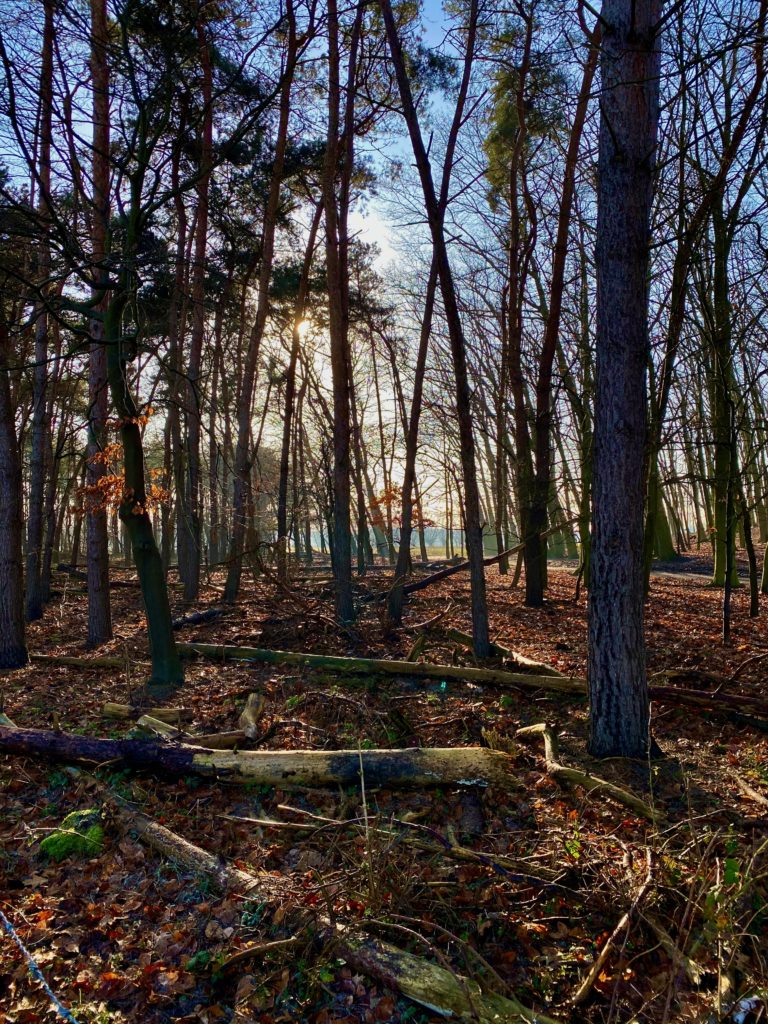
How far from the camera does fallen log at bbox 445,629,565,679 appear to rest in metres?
7.26

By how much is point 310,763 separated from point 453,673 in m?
2.95

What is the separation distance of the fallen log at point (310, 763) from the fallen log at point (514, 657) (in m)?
2.32

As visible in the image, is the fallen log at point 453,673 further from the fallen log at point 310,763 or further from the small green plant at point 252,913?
the small green plant at point 252,913

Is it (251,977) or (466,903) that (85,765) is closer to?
(251,977)

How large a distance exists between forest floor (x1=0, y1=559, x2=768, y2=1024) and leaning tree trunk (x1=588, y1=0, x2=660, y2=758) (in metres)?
0.84

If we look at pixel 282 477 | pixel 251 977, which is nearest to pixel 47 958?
pixel 251 977

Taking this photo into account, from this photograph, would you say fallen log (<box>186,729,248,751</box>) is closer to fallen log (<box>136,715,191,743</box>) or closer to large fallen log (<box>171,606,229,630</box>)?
fallen log (<box>136,715,191,743</box>)

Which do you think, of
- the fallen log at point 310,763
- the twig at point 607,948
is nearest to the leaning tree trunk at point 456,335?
the fallen log at point 310,763

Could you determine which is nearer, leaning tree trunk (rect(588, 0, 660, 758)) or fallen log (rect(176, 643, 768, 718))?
leaning tree trunk (rect(588, 0, 660, 758))

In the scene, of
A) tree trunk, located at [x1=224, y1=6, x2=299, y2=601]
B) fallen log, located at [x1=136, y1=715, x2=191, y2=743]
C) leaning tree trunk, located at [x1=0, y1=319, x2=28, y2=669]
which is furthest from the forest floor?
tree trunk, located at [x1=224, y1=6, x2=299, y2=601]

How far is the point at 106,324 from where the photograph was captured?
23.3 ft

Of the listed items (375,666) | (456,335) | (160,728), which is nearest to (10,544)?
(160,728)

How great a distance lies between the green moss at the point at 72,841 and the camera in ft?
13.6

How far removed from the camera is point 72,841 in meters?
4.21
